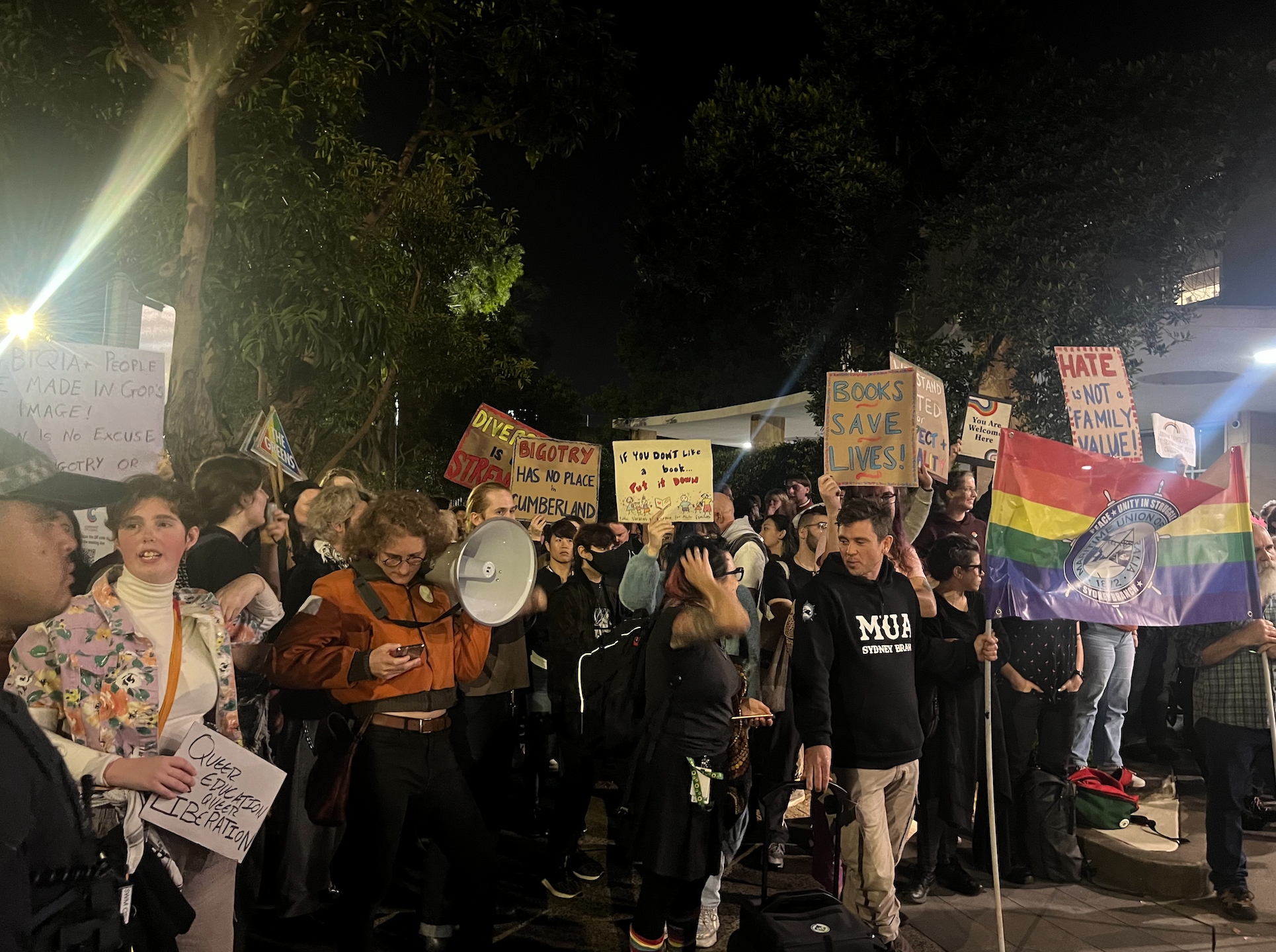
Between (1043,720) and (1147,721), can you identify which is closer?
(1043,720)

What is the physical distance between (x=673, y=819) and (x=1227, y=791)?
335 cm

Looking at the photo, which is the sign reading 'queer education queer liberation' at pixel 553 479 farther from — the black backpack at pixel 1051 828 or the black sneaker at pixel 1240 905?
the black sneaker at pixel 1240 905

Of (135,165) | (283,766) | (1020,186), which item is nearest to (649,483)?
(283,766)

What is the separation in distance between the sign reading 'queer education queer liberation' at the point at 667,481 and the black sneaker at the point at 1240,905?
4.26 m

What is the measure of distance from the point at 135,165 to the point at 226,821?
30.4ft

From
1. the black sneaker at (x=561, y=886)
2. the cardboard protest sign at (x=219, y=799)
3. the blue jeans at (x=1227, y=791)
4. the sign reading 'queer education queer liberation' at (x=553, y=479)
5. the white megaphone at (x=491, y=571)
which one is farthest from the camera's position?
the sign reading 'queer education queer liberation' at (x=553, y=479)

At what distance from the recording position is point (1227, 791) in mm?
5535

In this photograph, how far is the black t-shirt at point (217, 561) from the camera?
4.23 metres

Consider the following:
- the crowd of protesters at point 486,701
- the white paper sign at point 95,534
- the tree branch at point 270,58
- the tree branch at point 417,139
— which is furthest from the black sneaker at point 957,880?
the tree branch at point 417,139

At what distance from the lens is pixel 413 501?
4043 mm

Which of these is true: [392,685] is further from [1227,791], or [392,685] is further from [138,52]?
[138,52]

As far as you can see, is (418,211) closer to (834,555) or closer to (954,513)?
(954,513)

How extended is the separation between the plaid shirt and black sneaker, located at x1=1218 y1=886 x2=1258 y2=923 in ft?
2.86

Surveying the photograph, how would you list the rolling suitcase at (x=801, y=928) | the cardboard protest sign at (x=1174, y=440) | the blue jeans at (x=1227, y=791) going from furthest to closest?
1. the cardboard protest sign at (x=1174, y=440)
2. the blue jeans at (x=1227, y=791)
3. the rolling suitcase at (x=801, y=928)
